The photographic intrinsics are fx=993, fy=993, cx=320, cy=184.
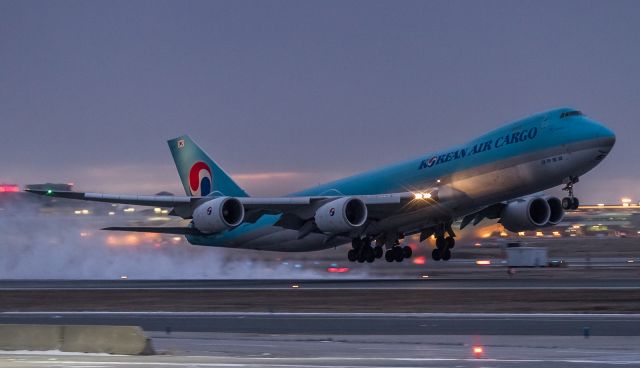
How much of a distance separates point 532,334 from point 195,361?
7.93 m

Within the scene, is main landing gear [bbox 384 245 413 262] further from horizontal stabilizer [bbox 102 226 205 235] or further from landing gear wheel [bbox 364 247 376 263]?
horizontal stabilizer [bbox 102 226 205 235]

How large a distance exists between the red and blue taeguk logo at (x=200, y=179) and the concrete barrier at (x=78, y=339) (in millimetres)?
35593

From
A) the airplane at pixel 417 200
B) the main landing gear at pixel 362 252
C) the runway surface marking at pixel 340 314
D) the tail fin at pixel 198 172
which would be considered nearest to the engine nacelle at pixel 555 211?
the airplane at pixel 417 200

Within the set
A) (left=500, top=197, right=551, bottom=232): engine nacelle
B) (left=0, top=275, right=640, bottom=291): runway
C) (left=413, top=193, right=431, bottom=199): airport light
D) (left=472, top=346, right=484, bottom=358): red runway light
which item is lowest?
(left=472, top=346, right=484, bottom=358): red runway light

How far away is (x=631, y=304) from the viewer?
29.0m

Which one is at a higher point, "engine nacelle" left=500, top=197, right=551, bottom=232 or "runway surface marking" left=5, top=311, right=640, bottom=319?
"engine nacelle" left=500, top=197, right=551, bottom=232

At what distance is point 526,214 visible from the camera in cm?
4809

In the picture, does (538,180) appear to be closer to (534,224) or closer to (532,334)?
(534,224)

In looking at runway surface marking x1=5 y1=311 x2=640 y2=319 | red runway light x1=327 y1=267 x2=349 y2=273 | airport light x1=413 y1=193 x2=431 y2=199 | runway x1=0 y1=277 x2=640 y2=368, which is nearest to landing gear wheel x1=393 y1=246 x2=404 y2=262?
red runway light x1=327 y1=267 x2=349 y2=273

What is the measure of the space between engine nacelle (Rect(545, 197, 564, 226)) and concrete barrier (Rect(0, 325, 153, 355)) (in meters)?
33.5

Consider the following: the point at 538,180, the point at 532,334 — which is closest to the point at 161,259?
the point at 538,180

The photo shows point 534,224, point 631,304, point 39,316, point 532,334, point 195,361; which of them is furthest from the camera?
point 534,224

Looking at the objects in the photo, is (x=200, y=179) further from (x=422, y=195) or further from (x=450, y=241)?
(x=422, y=195)

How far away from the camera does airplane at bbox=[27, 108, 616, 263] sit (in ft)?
133
